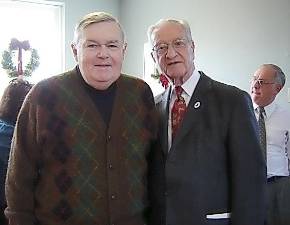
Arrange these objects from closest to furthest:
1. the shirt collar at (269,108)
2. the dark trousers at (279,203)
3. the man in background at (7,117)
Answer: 1. the man in background at (7,117)
2. the dark trousers at (279,203)
3. the shirt collar at (269,108)

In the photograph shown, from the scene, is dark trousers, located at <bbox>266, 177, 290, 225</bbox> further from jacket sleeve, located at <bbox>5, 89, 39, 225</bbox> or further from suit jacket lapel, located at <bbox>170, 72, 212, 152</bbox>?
jacket sleeve, located at <bbox>5, 89, 39, 225</bbox>

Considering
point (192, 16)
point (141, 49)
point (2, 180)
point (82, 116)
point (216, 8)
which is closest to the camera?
point (82, 116)

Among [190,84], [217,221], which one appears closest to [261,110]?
[190,84]

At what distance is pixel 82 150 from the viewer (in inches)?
61.1

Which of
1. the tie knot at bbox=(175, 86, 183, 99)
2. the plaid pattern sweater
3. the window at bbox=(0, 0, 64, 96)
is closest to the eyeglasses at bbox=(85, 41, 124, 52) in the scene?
the plaid pattern sweater

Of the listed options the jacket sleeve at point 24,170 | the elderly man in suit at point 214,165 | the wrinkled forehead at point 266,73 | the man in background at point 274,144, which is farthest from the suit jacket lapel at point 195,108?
the wrinkled forehead at point 266,73

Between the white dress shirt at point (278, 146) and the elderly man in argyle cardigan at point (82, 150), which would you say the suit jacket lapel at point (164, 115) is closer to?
the elderly man in argyle cardigan at point (82, 150)

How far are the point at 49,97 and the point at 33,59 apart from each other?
3.07 metres

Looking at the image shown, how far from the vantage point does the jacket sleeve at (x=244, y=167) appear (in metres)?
1.56

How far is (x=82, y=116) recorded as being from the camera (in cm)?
159

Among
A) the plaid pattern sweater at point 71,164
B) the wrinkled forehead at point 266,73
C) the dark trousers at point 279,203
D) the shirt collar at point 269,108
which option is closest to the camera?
the plaid pattern sweater at point 71,164

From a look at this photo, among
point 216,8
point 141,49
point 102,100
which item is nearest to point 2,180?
point 102,100

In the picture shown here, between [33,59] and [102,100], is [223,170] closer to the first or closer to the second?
[102,100]

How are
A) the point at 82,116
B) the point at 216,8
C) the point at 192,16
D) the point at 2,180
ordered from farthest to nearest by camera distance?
the point at 192,16, the point at 216,8, the point at 2,180, the point at 82,116
